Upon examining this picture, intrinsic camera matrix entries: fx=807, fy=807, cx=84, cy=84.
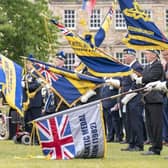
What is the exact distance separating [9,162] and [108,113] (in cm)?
710

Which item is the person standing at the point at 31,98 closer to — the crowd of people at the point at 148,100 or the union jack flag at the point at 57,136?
the crowd of people at the point at 148,100

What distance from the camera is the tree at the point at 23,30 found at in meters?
44.3

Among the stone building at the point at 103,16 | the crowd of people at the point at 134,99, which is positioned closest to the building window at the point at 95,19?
the stone building at the point at 103,16

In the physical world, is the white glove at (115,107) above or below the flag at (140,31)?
below

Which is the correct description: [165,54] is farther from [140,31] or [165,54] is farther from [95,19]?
[95,19]

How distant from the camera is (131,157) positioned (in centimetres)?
1385

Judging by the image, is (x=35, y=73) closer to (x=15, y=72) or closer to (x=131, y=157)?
(x=15, y=72)

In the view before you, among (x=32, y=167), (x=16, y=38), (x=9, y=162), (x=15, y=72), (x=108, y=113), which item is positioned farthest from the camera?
(x=16, y=38)

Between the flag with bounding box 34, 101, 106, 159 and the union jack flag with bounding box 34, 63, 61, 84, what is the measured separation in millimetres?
1241

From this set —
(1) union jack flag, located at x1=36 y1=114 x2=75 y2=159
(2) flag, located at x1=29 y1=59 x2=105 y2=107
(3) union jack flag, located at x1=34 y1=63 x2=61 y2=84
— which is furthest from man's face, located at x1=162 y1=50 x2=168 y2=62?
(1) union jack flag, located at x1=36 y1=114 x2=75 y2=159

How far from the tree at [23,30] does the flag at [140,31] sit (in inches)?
1168

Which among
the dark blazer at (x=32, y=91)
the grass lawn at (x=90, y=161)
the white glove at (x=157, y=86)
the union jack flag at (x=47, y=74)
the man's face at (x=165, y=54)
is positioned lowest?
the grass lawn at (x=90, y=161)

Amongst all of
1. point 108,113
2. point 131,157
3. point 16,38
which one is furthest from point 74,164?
point 16,38

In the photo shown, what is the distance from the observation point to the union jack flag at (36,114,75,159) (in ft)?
42.7
